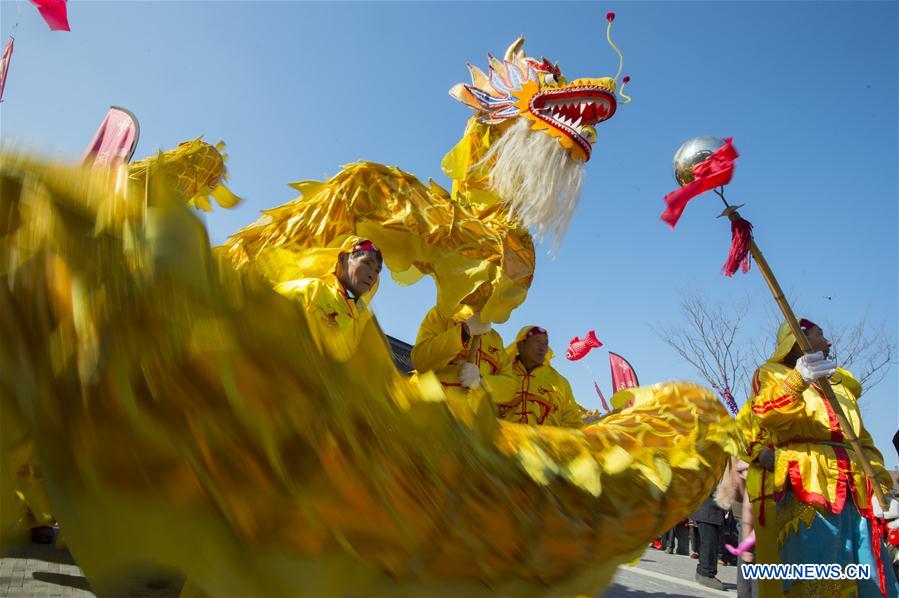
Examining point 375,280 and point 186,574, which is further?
point 375,280

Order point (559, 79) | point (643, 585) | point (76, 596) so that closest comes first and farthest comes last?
point (559, 79) → point (76, 596) → point (643, 585)

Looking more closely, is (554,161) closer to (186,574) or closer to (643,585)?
(186,574)

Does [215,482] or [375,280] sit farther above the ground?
[375,280]

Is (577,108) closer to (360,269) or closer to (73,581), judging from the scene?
(360,269)

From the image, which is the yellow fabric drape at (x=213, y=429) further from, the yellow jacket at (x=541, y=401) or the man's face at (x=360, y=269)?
the yellow jacket at (x=541, y=401)

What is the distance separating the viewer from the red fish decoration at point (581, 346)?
7723 mm

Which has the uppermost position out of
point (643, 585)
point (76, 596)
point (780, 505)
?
point (780, 505)

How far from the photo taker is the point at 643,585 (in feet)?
20.2

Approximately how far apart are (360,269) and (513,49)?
1669 millimetres

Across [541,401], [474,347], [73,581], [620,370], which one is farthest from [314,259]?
[620,370]

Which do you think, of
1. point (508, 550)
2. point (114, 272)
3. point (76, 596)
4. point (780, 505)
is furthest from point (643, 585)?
point (114, 272)

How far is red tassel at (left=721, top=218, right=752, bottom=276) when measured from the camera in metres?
3.36

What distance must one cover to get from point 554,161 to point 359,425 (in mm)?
2291

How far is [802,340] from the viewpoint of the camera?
11.5 feet
